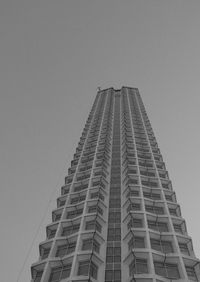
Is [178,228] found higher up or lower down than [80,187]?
lower down

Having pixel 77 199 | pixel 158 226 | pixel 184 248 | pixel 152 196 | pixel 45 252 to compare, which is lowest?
pixel 45 252

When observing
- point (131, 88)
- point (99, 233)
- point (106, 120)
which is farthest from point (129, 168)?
point (131, 88)

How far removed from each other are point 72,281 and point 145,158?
94.3ft

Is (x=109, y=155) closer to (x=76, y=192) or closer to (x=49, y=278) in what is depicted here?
(x=76, y=192)

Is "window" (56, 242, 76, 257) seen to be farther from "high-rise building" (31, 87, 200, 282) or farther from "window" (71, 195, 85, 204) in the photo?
"window" (71, 195, 85, 204)

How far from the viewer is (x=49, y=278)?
30297 mm

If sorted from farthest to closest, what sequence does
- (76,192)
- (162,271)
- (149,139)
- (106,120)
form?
1. (106,120)
2. (149,139)
3. (76,192)
4. (162,271)

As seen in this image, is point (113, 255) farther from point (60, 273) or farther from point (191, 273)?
point (191, 273)

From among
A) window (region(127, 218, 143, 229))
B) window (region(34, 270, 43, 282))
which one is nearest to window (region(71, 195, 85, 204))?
window (region(127, 218, 143, 229))

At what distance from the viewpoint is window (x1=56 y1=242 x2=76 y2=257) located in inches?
1312

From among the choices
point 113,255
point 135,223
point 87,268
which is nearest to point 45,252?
point 87,268

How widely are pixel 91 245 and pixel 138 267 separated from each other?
5035 mm

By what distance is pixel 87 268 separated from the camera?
98.5 ft

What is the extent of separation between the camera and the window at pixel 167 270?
2950 centimetres
